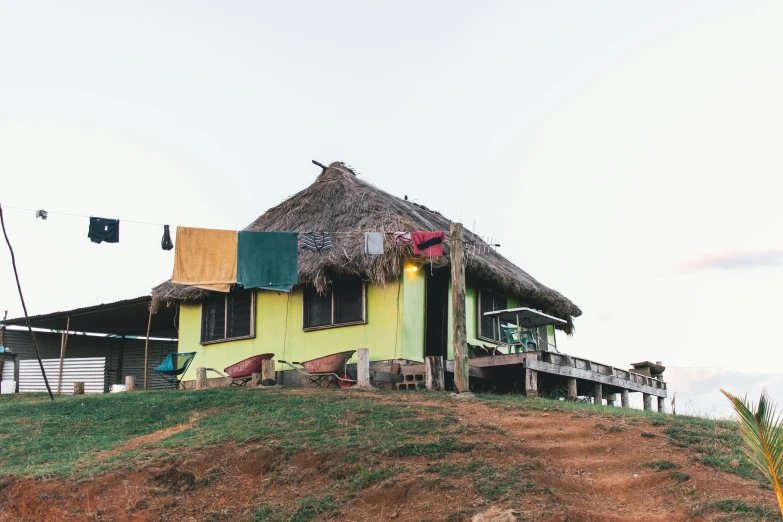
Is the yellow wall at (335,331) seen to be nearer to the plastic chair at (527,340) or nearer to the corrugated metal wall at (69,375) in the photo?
the plastic chair at (527,340)

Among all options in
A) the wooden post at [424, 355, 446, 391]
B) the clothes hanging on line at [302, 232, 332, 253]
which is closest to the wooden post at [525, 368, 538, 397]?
the wooden post at [424, 355, 446, 391]

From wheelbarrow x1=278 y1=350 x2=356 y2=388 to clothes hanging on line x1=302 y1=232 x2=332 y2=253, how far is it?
204 cm

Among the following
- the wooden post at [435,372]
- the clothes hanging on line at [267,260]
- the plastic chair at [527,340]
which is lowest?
the wooden post at [435,372]

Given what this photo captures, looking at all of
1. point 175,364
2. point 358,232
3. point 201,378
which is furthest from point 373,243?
point 175,364

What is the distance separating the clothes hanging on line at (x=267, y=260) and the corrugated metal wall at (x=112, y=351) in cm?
1085

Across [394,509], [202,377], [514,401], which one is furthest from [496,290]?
[394,509]

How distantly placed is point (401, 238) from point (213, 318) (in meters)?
5.56

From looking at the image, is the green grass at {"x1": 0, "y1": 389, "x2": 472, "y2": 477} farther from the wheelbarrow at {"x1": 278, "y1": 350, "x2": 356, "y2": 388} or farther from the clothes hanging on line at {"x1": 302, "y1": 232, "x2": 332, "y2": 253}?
the clothes hanging on line at {"x1": 302, "y1": 232, "x2": 332, "y2": 253}

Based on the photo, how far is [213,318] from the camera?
17297mm

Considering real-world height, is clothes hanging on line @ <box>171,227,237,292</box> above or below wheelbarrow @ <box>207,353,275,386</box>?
above

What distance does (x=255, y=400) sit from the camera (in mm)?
12359

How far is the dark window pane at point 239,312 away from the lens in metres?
16.7

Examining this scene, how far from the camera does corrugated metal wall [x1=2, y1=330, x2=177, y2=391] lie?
78.1ft

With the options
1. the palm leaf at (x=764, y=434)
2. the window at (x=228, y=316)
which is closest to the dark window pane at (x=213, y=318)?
the window at (x=228, y=316)
